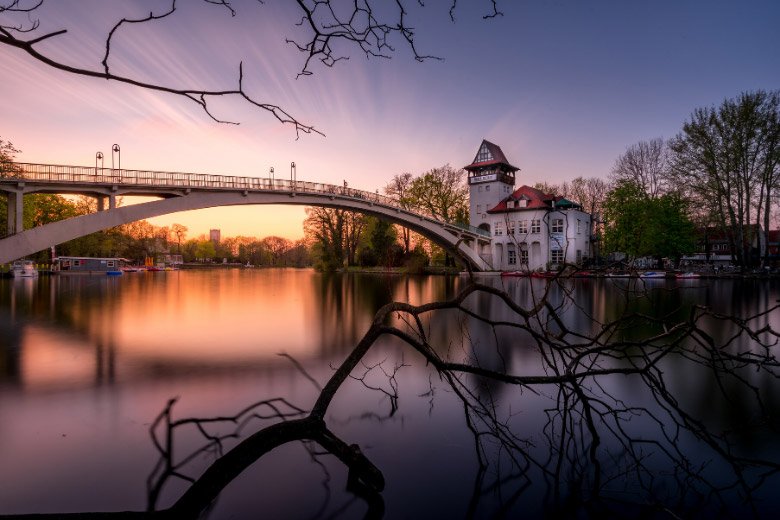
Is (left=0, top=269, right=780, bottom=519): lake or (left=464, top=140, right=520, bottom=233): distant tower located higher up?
(left=464, top=140, right=520, bottom=233): distant tower

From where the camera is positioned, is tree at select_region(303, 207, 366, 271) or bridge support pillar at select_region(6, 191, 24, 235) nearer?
bridge support pillar at select_region(6, 191, 24, 235)

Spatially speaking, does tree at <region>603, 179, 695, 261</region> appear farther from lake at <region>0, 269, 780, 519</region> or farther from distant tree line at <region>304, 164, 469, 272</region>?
lake at <region>0, 269, 780, 519</region>

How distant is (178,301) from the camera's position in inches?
668

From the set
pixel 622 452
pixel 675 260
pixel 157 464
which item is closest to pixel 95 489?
pixel 157 464

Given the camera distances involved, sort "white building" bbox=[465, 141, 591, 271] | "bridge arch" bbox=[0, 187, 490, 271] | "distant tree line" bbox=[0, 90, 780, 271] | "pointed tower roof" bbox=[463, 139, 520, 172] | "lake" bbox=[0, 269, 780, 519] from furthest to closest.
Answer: "pointed tower roof" bbox=[463, 139, 520, 172], "white building" bbox=[465, 141, 591, 271], "distant tree line" bbox=[0, 90, 780, 271], "bridge arch" bbox=[0, 187, 490, 271], "lake" bbox=[0, 269, 780, 519]

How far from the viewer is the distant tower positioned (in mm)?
42281

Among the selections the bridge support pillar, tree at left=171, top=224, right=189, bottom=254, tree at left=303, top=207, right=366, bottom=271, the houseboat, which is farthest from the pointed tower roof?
tree at left=171, top=224, right=189, bottom=254

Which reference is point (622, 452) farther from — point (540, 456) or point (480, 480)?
point (480, 480)

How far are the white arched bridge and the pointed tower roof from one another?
50.6 feet

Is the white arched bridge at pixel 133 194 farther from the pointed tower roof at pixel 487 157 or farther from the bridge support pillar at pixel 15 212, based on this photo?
the pointed tower roof at pixel 487 157

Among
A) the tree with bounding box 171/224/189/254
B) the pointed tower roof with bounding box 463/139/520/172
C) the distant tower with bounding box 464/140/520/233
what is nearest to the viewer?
the distant tower with bounding box 464/140/520/233

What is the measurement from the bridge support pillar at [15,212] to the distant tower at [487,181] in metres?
35.4

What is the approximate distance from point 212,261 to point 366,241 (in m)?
68.7

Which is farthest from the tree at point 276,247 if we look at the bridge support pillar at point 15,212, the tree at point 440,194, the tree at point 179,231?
the bridge support pillar at point 15,212
